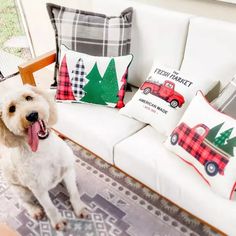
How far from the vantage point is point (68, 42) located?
1854mm

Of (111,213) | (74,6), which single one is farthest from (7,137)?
(74,6)

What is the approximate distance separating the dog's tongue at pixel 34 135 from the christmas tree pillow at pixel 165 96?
23.4 inches

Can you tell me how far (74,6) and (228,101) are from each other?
66.2 inches

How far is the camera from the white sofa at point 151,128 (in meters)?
1.30

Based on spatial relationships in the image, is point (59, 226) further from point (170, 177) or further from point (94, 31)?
point (94, 31)

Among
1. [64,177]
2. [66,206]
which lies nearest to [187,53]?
[64,177]

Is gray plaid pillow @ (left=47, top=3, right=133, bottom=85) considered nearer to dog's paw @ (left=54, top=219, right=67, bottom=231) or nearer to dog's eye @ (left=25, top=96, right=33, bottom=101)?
dog's eye @ (left=25, top=96, right=33, bottom=101)

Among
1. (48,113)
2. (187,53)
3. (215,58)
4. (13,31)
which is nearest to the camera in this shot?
(48,113)

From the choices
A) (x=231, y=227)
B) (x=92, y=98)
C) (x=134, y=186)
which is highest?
(x=92, y=98)

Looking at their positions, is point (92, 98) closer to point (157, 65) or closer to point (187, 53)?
point (157, 65)

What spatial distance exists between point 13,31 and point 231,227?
357 cm

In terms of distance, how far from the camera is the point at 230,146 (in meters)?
1.20

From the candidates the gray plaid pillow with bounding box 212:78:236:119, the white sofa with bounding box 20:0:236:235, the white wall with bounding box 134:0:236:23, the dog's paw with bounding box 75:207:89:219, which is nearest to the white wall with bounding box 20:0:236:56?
the white wall with bounding box 134:0:236:23

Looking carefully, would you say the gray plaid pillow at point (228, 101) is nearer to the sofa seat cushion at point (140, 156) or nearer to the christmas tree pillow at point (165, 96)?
the christmas tree pillow at point (165, 96)
